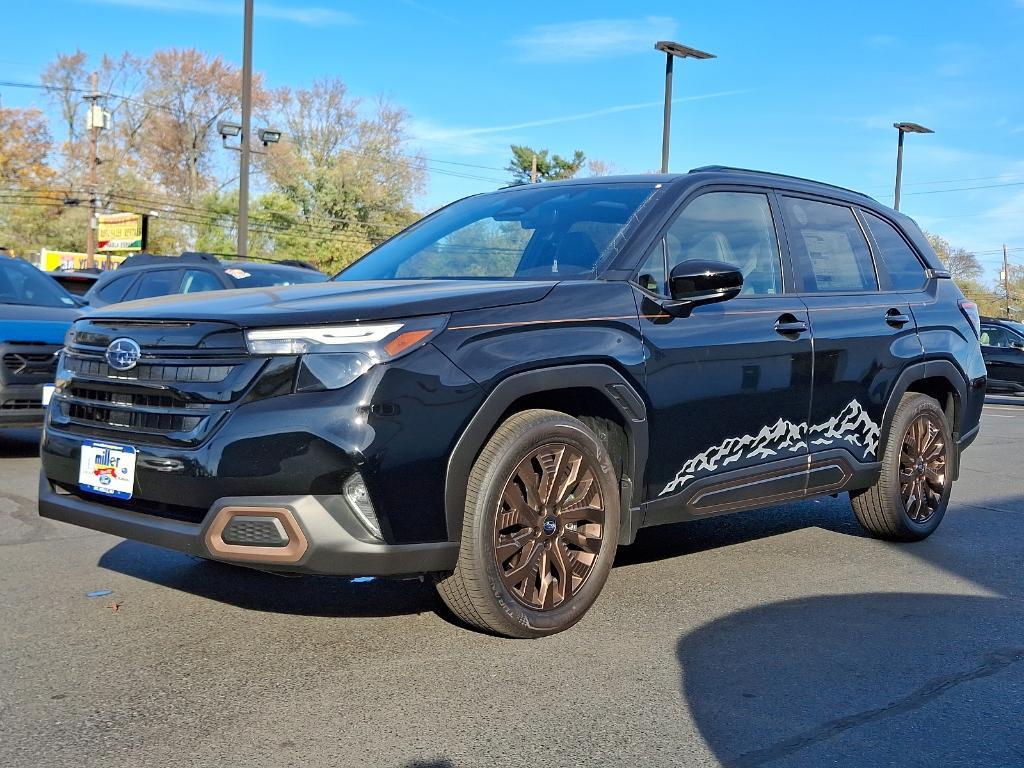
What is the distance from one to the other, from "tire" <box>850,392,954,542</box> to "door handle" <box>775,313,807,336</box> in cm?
111

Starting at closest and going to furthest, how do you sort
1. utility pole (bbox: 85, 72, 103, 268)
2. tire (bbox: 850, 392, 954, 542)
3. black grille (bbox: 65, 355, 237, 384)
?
1. black grille (bbox: 65, 355, 237, 384)
2. tire (bbox: 850, 392, 954, 542)
3. utility pole (bbox: 85, 72, 103, 268)

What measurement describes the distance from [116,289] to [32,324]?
11.0ft

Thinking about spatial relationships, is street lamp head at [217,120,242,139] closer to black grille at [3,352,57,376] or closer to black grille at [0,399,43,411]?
black grille at [3,352,57,376]

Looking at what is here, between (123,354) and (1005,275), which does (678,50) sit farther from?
(1005,275)

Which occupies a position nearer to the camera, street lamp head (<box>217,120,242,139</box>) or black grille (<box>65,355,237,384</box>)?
black grille (<box>65,355,237,384</box>)

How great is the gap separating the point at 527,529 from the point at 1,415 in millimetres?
5604

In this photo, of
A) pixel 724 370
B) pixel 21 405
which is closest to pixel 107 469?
pixel 724 370

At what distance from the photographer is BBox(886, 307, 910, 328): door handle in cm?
573

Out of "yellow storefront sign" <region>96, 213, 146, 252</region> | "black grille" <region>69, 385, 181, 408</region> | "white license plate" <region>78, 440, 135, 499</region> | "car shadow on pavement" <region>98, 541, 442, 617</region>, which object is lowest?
"car shadow on pavement" <region>98, 541, 442, 617</region>

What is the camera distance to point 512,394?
12.6ft

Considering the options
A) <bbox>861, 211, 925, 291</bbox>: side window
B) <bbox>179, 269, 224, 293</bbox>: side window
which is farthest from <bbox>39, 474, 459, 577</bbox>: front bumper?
<bbox>179, 269, 224, 293</bbox>: side window

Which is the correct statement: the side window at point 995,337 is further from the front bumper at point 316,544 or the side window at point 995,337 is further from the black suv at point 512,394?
the front bumper at point 316,544

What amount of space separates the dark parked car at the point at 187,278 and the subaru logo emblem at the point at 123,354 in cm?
650

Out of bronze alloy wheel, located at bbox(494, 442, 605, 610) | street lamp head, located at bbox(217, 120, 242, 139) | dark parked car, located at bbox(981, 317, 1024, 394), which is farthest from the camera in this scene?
street lamp head, located at bbox(217, 120, 242, 139)
